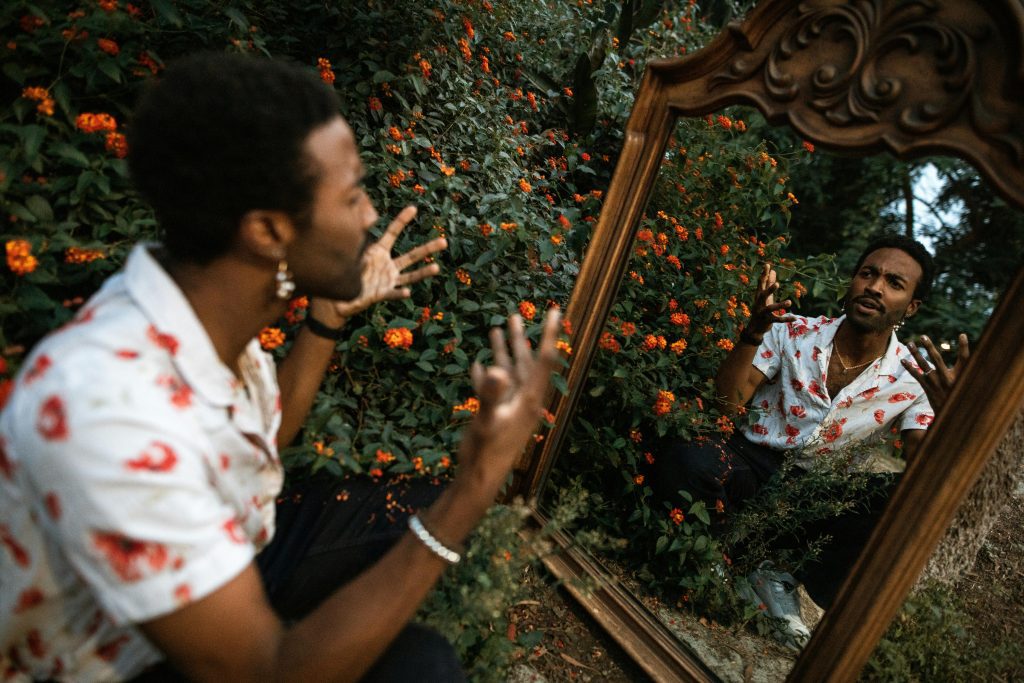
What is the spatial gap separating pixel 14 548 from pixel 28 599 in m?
0.07

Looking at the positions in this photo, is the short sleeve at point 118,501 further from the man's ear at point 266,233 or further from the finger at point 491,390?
the finger at point 491,390

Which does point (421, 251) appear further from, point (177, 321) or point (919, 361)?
point (919, 361)

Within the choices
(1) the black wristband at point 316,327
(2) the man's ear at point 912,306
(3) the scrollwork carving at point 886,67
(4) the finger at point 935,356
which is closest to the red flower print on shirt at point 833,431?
(2) the man's ear at point 912,306

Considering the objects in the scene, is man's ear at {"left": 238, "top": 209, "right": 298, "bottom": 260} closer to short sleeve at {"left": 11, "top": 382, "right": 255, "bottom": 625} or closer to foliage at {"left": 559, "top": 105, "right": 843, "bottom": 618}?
short sleeve at {"left": 11, "top": 382, "right": 255, "bottom": 625}

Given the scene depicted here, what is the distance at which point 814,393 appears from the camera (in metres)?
2.19

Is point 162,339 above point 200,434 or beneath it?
above

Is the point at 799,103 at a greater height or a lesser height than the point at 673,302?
greater

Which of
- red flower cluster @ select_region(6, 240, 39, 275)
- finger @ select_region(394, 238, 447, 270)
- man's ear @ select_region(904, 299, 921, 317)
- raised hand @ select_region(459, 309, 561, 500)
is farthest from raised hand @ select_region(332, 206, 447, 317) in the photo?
man's ear @ select_region(904, 299, 921, 317)

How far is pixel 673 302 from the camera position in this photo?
2344 mm

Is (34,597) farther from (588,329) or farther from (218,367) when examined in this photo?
(588,329)

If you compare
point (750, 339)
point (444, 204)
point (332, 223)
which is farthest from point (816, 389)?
point (332, 223)

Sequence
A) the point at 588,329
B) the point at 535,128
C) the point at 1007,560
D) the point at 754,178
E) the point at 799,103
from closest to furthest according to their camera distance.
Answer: the point at 799,103 < the point at 588,329 < the point at 1007,560 < the point at 754,178 < the point at 535,128

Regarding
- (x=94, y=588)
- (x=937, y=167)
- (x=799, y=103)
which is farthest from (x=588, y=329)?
(x=937, y=167)

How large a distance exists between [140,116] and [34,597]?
726mm
